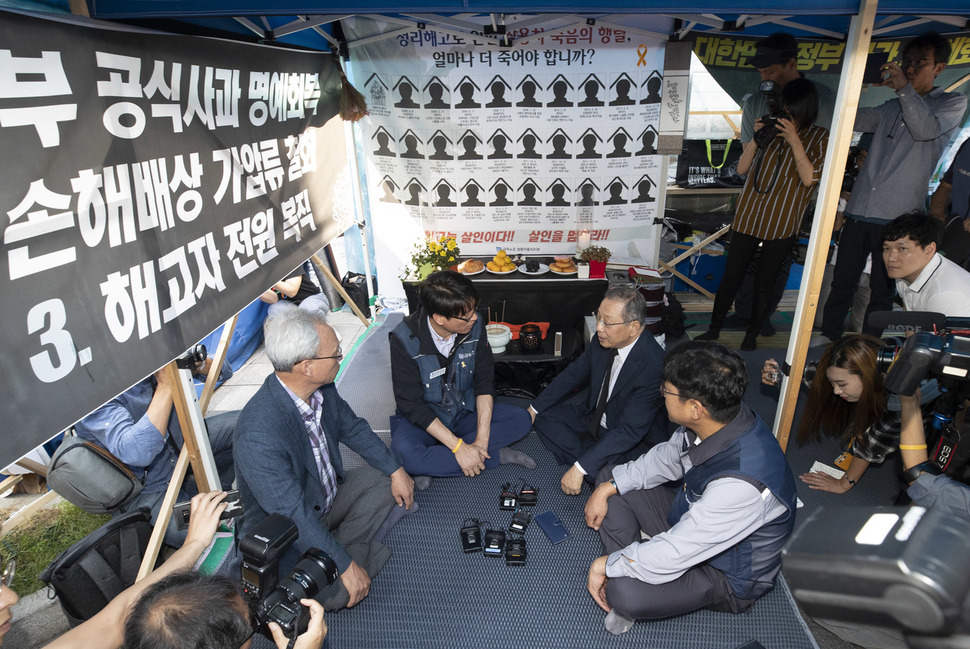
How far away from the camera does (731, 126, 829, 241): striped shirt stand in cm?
396

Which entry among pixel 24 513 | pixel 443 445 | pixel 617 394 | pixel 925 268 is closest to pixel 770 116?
pixel 925 268

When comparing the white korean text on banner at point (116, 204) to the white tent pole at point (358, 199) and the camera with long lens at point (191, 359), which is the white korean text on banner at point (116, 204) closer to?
the camera with long lens at point (191, 359)

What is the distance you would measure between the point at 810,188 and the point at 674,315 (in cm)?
138

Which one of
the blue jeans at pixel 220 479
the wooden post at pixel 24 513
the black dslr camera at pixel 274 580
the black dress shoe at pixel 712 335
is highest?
the black dslr camera at pixel 274 580

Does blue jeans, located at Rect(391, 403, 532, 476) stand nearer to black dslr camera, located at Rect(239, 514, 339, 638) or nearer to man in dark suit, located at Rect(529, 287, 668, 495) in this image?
man in dark suit, located at Rect(529, 287, 668, 495)

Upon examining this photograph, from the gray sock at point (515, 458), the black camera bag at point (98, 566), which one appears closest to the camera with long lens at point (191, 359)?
the black camera bag at point (98, 566)

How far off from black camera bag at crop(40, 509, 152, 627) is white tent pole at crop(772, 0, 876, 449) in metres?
3.44

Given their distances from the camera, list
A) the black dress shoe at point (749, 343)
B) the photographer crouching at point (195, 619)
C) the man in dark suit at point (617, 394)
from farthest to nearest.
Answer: the black dress shoe at point (749, 343)
the man in dark suit at point (617, 394)
the photographer crouching at point (195, 619)

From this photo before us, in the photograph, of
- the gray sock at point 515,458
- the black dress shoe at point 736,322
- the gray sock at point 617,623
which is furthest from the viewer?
the black dress shoe at point 736,322

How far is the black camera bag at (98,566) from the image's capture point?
222cm

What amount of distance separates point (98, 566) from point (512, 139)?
4331 millimetres

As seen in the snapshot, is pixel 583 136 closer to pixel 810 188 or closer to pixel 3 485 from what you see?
pixel 810 188

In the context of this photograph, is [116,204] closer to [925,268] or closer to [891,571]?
[891,571]

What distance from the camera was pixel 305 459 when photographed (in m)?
2.44
